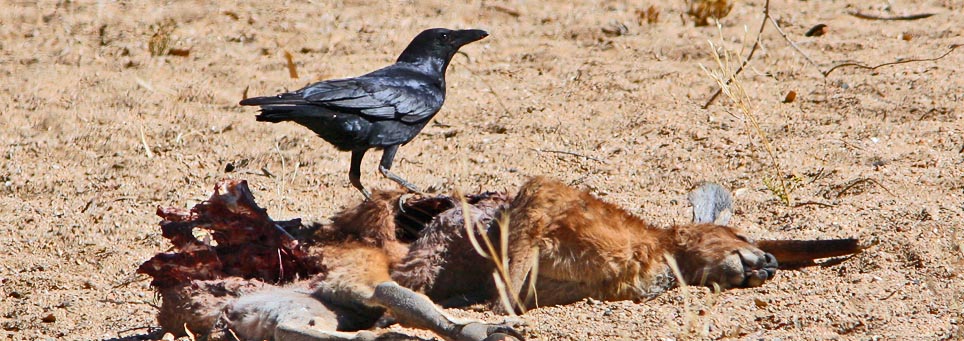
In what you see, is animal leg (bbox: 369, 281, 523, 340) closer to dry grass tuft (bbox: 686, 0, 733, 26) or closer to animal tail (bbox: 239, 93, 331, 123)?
animal tail (bbox: 239, 93, 331, 123)

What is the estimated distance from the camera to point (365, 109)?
16.4ft

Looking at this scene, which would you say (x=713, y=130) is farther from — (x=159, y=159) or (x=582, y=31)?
(x=159, y=159)

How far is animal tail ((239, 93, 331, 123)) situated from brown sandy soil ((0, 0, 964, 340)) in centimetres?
53

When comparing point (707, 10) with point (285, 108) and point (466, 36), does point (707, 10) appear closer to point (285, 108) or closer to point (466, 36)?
point (466, 36)

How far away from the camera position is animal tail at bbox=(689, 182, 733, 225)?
4.02 metres

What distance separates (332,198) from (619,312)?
7.39 feet

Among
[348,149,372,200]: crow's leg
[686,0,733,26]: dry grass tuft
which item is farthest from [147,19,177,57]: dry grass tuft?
[686,0,733,26]: dry grass tuft

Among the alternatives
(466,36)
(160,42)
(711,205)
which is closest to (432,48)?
(466,36)

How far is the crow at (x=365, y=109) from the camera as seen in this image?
480cm

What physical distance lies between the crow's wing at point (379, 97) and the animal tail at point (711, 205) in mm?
1536

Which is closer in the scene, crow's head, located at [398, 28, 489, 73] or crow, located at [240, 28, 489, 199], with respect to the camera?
crow, located at [240, 28, 489, 199]

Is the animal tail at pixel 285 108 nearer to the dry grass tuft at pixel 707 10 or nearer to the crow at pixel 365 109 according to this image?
the crow at pixel 365 109

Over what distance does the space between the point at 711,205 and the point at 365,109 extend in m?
1.64

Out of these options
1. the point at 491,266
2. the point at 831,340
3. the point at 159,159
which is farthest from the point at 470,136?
the point at 831,340
